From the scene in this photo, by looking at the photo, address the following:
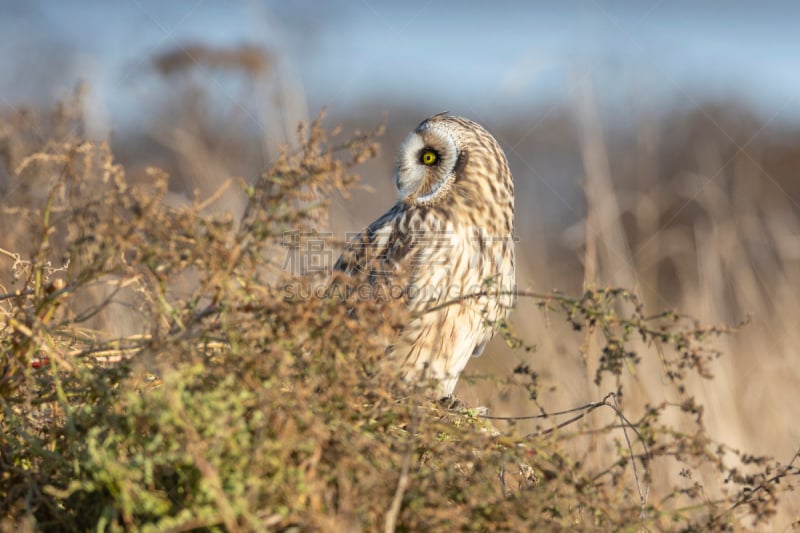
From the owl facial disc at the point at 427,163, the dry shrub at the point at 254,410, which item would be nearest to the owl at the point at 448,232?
the owl facial disc at the point at 427,163

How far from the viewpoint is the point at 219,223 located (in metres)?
1.68

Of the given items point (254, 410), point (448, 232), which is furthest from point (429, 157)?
point (254, 410)

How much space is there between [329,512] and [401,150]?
8.57 feet

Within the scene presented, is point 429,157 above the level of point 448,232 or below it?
above

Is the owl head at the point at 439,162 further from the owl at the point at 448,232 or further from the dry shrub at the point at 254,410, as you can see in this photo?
the dry shrub at the point at 254,410

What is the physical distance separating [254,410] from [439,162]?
96.1 inches

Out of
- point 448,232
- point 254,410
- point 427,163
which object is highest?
point 427,163

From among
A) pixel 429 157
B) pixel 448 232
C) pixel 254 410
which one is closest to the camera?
pixel 254 410

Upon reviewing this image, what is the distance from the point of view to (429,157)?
3.80 m

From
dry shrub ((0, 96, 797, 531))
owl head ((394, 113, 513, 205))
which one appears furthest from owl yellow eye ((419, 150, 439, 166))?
dry shrub ((0, 96, 797, 531))

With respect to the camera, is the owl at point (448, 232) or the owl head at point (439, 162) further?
the owl head at point (439, 162)

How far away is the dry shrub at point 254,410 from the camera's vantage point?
1418 millimetres

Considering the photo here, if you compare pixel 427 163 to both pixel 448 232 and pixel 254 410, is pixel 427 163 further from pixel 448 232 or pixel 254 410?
pixel 254 410

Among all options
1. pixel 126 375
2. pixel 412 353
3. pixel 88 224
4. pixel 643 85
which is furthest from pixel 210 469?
pixel 643 85
